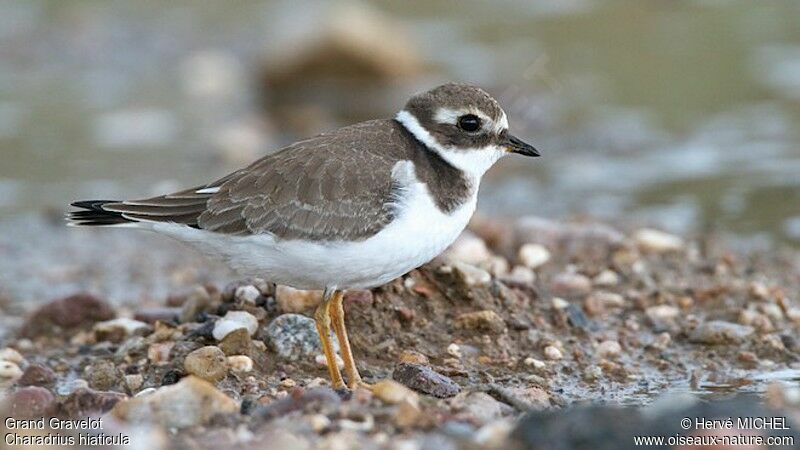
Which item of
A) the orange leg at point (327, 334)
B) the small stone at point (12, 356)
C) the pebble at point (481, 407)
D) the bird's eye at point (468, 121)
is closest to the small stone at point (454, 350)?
the orange leg at point (327, 334)

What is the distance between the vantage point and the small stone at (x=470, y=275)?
7.24 m

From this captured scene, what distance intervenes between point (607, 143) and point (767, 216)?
3.05 metres

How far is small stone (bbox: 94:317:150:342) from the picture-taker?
759 cm

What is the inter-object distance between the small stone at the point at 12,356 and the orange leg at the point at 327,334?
1.87 metres

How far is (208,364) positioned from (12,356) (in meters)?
1.48

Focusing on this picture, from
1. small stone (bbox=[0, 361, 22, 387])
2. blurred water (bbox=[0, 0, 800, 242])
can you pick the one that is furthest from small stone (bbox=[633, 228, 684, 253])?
small stone (bbox=[0, 361, 22, 387])

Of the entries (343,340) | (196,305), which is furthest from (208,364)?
(196,305)

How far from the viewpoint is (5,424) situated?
17.3 feet

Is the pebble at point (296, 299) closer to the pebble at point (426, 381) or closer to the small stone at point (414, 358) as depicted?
the small stone at point (414, 358)

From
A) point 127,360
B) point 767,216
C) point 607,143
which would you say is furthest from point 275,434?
point 607,143

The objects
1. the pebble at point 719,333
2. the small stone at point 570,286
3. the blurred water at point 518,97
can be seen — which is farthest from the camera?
the blurred water at point 518,97

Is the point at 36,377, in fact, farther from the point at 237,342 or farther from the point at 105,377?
the point at 237,342

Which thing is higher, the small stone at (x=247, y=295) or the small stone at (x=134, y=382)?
the small stone at (x=247, y=295)

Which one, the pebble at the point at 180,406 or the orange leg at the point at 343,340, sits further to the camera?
the orange leg at the point at 343,340
